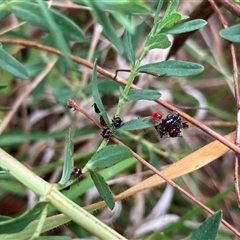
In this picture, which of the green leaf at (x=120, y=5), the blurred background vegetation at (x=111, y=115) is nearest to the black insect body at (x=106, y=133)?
the green leaf at (x=120, y=5)

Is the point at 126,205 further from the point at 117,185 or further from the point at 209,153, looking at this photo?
the point at 209,153

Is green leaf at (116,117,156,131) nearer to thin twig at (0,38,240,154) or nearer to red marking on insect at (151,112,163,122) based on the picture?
red marking on insect at (151,112,163,122)

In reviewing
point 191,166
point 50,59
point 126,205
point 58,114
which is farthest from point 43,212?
point 58,114

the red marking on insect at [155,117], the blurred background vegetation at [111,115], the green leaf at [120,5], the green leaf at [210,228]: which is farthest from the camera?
the blurred background vegetation at [111,115]

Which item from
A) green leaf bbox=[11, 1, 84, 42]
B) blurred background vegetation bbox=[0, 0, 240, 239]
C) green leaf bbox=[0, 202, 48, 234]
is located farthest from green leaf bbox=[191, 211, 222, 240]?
→ blurred background vegetation bbox=[0, 0, 240, 239]

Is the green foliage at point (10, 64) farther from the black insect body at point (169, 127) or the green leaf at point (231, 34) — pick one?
the green leaf at point (231, 34)
